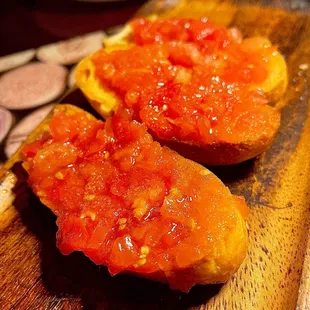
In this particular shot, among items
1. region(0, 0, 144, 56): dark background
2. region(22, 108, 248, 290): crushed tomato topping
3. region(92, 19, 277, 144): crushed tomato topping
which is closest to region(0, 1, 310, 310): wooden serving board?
region(22, 108, 248, 290): crushed tomato topping

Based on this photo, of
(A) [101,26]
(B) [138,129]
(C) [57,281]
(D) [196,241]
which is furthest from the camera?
(A) [101,26]

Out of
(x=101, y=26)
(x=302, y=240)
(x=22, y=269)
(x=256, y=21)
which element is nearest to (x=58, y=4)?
(x=101, y=26)

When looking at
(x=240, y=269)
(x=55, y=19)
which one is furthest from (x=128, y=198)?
(x=55, y=19)

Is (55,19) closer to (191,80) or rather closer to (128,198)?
(191,80)

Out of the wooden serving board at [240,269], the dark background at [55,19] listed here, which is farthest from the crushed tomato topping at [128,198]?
the dark background at [55,19]

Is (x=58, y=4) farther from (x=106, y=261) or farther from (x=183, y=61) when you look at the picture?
(x=106, y=261)

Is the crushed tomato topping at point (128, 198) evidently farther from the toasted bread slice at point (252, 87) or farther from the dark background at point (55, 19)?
the dark background at point (55, 19)
